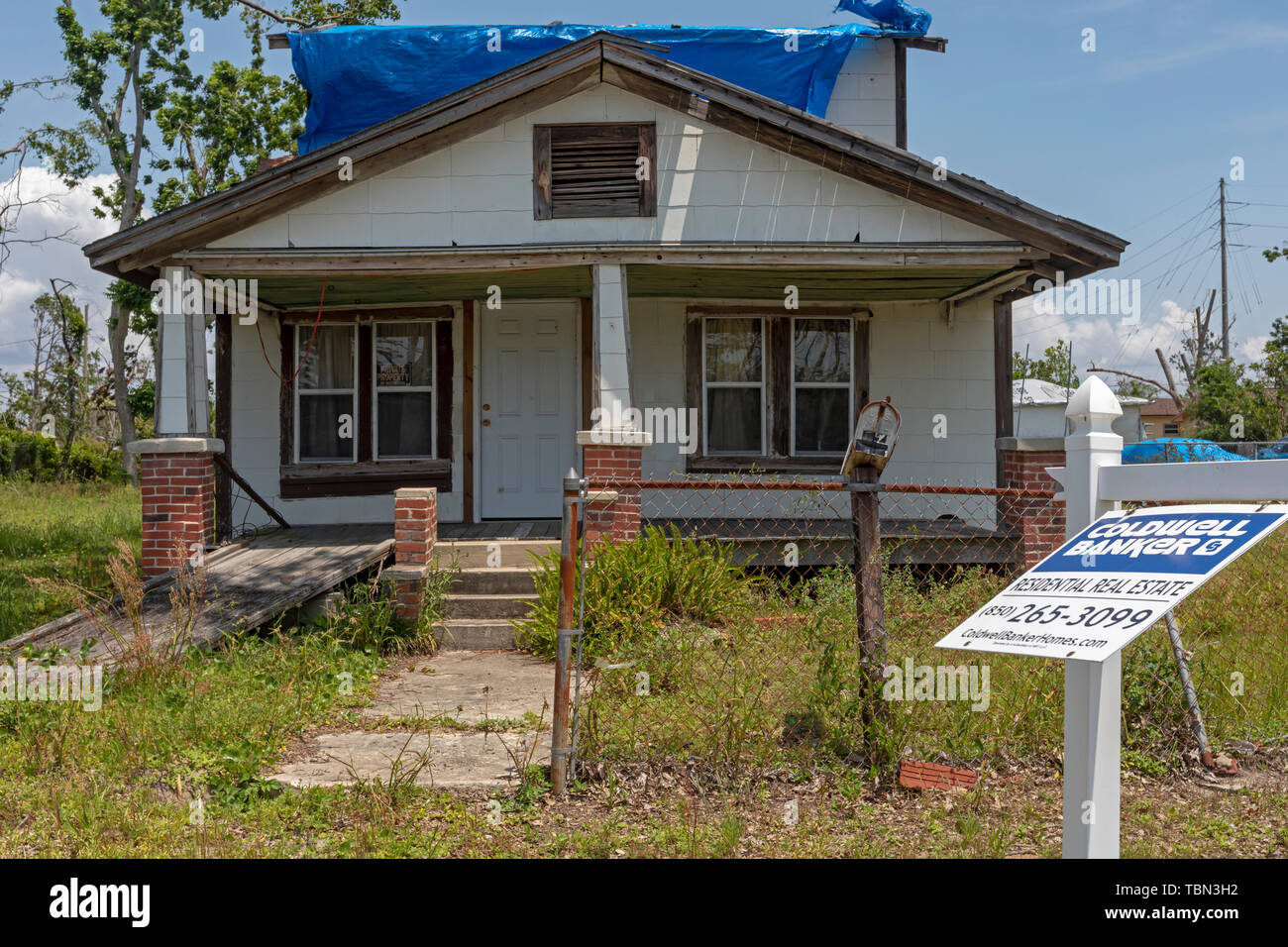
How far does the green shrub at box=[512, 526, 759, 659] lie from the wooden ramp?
1.86m

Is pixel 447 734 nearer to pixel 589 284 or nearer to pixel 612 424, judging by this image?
pixel 612 424

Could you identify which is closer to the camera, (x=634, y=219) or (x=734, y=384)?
(x=634, y=219)

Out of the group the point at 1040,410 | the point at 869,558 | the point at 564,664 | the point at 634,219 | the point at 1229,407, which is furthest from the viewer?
the point at 1229,407

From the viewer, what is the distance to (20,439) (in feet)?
76.5

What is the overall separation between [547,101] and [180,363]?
432 cm

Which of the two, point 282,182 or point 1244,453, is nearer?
point 282,182

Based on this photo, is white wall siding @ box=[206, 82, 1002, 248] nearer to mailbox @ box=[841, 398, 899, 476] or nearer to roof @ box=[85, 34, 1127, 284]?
roof @ box=[85, 34, 1127, 284]

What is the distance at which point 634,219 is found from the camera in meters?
9.93

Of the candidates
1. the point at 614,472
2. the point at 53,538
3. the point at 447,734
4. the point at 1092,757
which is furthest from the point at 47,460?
the point at 1092,757

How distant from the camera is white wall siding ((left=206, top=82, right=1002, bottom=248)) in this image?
992 cm

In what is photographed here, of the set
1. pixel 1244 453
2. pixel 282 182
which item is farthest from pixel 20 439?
pixel 1244 453

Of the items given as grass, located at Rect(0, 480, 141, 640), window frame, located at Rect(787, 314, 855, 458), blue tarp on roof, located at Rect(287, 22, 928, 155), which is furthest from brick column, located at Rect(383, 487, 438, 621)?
blue tarp on roof, located at Rect(287, 22, 928, 155)
